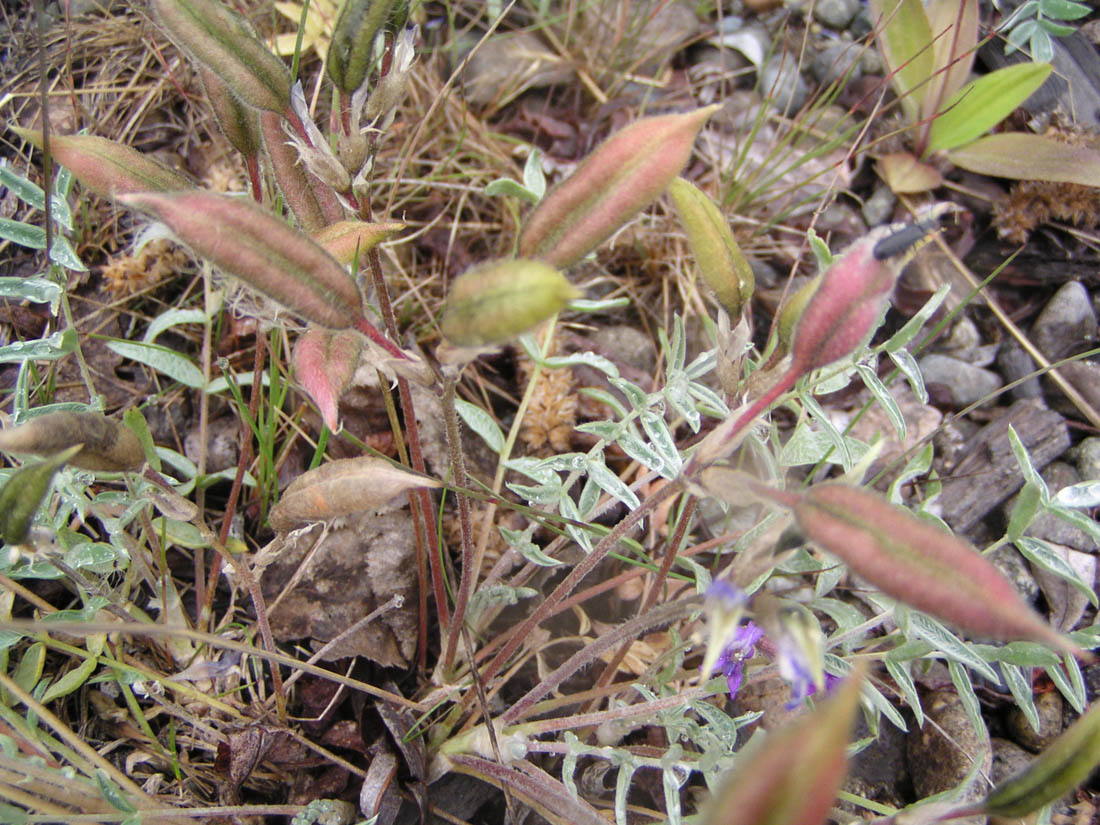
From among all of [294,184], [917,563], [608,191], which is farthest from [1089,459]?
[294,184]

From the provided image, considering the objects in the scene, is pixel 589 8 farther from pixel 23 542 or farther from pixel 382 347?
pixel 23 542

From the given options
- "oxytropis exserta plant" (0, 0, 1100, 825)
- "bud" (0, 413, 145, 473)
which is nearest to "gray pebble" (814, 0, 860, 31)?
"oxytropis exserta plant" (0, 0, 1100, 825)

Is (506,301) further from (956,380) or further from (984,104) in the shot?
(984,104)

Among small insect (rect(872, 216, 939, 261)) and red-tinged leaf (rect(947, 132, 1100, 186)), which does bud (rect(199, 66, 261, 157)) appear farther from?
red-tinged leaf (rect(947, 132, 1100, 186))

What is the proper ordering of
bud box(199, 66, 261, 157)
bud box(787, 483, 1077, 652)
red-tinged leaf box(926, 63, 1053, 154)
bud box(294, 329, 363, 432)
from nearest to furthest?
1. bud box(787, 483, 1077, 652)
2. bud box(294, 329, 363, 432)
3. bud box(199, 66, 261, 157)
4. red-tinged leaf box(926, 63, 1053, 154)

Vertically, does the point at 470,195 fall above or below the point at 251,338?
above

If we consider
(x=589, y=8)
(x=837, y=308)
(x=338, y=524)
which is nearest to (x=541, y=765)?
(x=338, y=524)
